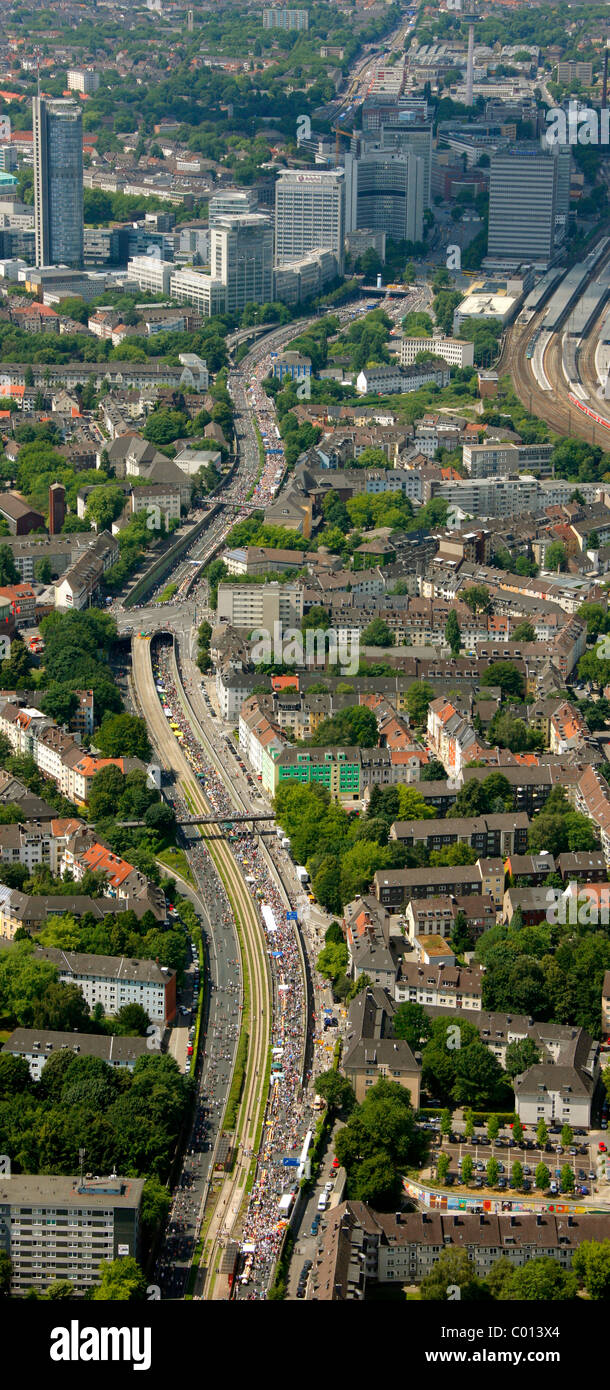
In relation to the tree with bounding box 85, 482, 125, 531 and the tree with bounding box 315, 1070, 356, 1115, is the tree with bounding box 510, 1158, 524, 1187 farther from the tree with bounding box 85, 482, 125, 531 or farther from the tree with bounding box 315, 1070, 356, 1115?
the tree with bounding box 85, 482, 125, 531

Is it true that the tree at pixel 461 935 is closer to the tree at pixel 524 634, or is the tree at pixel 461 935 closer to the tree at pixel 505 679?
the tree at pixel 505 679

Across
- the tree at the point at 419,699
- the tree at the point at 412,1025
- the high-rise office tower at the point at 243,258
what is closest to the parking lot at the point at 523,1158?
the tree at the point at 412,1025

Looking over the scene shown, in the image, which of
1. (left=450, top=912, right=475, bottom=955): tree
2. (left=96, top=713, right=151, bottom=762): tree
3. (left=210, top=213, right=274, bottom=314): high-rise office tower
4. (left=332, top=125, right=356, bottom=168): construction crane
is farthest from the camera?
(left=332, top=125, right=356, bottom=168): construction crane

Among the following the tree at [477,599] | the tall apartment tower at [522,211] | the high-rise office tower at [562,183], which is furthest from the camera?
the high-rise office tower at [562,183]

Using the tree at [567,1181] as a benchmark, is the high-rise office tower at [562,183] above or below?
above

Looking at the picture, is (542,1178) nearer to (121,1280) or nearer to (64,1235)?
(121,1280)

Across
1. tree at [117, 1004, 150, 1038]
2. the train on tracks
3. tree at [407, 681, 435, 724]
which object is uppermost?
the train on tracks

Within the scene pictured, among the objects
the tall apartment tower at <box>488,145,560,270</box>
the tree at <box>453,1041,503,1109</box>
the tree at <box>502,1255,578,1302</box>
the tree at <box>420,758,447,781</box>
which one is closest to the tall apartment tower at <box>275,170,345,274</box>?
the tall apartment tower at <box>488,145,560,270</box>
